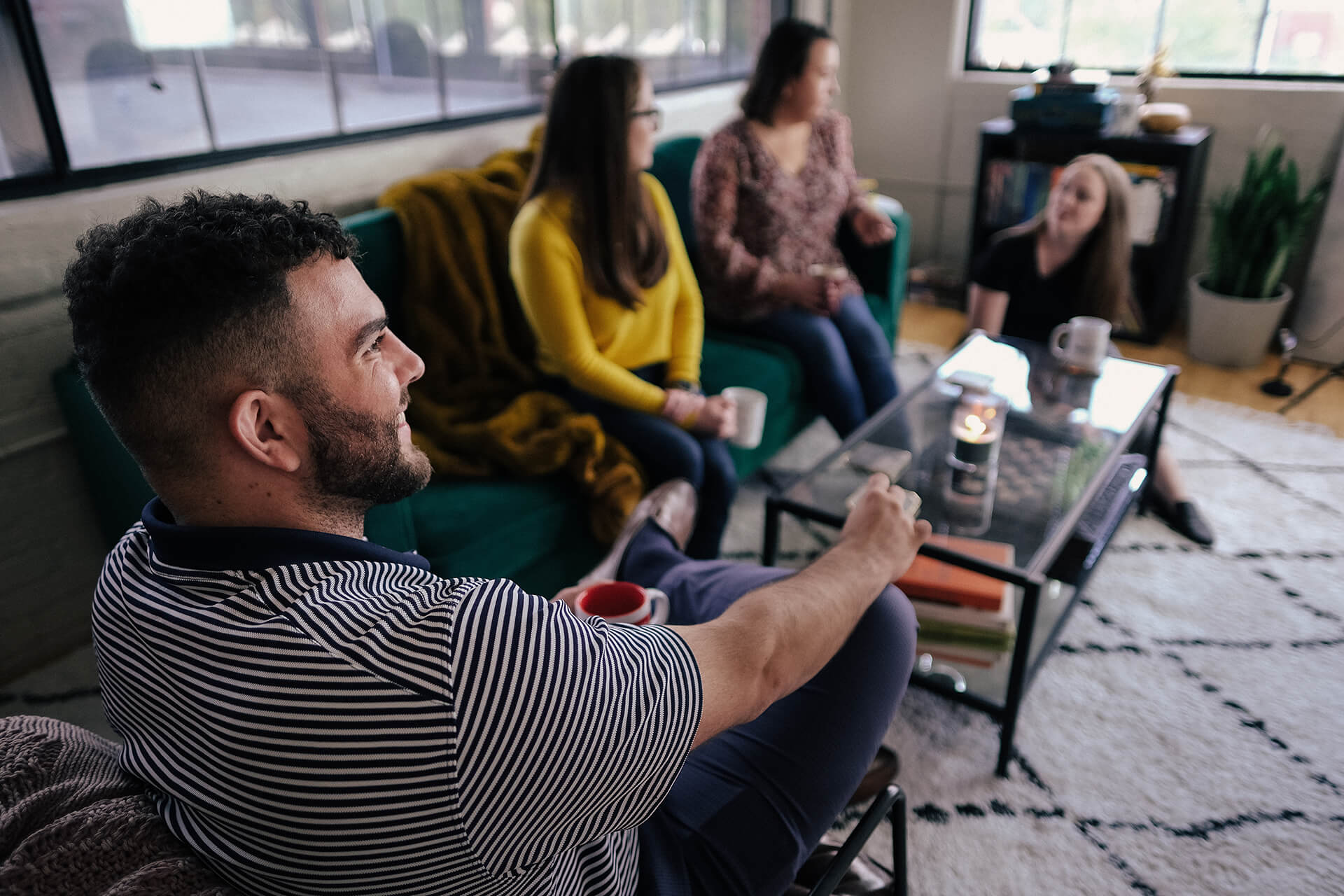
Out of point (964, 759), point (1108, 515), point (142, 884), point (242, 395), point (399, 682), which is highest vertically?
point (242, 395)

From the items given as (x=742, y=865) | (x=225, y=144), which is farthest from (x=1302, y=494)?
(x=225, y=144)

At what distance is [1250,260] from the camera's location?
10.2 ft

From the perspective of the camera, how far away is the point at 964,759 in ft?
5.49

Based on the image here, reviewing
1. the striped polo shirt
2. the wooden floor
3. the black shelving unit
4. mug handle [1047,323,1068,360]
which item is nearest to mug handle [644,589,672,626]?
the striped polo shirt

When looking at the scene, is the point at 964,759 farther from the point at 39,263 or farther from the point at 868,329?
the point at 39,263

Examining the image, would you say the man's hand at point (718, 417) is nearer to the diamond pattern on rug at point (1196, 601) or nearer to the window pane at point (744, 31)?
the diamond pattern on rug at point (1196, 601)

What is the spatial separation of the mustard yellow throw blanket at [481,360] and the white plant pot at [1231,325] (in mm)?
2447

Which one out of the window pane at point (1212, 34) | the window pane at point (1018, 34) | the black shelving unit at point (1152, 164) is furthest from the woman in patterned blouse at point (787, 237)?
the window pane at point (1212, 34)

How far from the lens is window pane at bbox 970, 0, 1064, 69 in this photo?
381cm

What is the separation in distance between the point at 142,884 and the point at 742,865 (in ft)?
1.84

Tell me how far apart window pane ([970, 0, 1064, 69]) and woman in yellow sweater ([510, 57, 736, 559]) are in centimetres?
258

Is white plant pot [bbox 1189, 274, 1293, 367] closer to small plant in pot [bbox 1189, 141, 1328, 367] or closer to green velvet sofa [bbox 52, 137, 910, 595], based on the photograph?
small plant in pot [bbox 1189, 141, 1328, 367]

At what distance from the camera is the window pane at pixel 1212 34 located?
3.40 metres

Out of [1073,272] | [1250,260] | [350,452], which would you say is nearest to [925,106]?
[1250,260]
